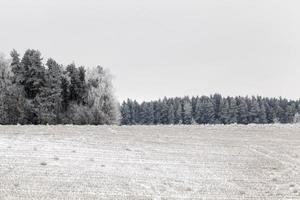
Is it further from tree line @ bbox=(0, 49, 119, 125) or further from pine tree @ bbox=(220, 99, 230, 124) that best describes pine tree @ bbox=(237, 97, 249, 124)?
tree line @ bbox=(0, 49, 119, 125)

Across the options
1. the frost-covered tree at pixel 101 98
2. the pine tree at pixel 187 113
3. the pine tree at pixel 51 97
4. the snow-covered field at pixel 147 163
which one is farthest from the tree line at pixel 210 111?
the snow-covered field at pixel 147 163

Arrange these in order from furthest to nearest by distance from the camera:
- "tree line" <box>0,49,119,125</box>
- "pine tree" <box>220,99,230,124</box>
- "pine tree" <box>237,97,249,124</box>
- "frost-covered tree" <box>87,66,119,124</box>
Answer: "pine tree" <box>237,97,249,124</box>
"pine tree" <box>220,99,230,124</box>
"frost-covered tree" <box>87,66,119,124</box>
"tree line" <box>0,49,119,125</box>

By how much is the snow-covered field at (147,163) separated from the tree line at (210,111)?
12285cm

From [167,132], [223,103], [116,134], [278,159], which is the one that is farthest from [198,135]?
[223,103]

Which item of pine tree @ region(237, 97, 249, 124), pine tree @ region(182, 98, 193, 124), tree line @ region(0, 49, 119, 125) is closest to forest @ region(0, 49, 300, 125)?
tree line @ region(0, 49, 119, 125)

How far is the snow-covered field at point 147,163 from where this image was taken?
2831cm

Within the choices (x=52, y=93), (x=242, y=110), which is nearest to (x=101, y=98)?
(x=52, y=93)

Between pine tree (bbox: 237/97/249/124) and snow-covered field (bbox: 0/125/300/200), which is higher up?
pine tree (bbox: 237/97/249/124)

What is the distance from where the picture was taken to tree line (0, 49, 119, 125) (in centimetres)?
7406

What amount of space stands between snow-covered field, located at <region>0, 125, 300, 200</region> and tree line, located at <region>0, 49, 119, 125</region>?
27718mm

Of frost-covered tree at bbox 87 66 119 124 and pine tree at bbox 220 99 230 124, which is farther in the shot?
pine tree at bbox 220 99 230 124

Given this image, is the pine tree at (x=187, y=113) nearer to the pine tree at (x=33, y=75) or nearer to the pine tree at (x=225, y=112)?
the pine tree at (x=225, y=112)

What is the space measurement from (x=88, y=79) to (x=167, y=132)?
41913 mm

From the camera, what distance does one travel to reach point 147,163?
34.7m
